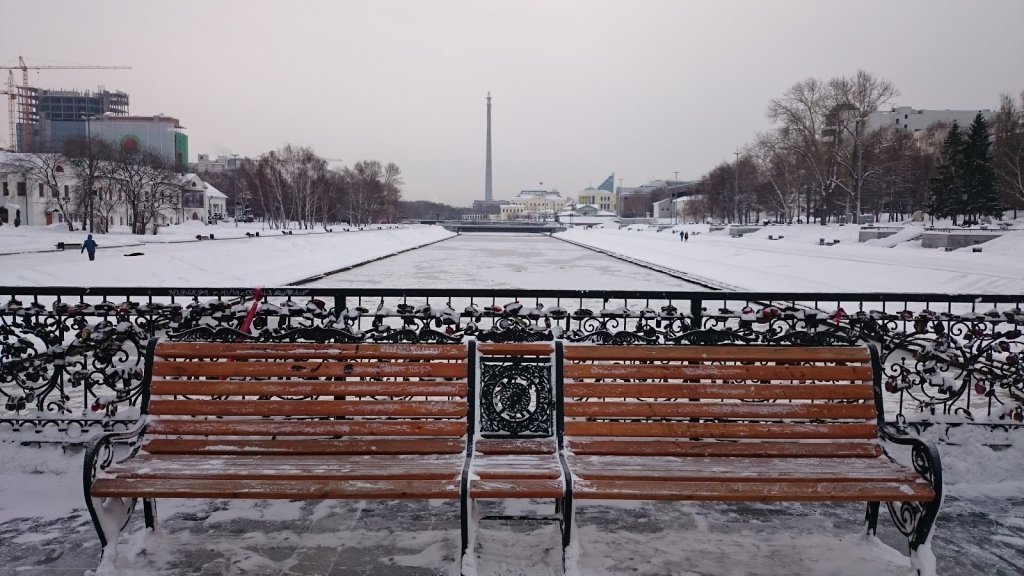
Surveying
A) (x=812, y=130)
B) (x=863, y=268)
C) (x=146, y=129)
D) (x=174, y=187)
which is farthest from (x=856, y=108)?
(x=146, y=129)

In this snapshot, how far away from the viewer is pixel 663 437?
3818mm

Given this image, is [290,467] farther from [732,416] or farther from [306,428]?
[732,416]

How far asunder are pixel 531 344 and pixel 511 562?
1157mm

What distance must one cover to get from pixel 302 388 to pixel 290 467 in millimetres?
459

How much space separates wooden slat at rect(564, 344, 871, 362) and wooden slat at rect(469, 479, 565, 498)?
2.58 feet

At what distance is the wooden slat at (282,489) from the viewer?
3.36 metres

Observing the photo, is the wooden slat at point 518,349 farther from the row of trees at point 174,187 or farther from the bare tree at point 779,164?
the bare tree at point 779,164

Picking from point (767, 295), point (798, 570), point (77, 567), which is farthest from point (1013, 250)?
point (77, 567)

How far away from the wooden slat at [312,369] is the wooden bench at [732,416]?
721 millimetres

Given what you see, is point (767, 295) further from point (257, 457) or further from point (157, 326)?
point (157, 326)

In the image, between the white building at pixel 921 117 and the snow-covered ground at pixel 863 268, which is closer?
the snow-covered ground at pixel 863 268

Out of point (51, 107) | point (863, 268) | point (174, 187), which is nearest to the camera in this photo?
point (863, 268)

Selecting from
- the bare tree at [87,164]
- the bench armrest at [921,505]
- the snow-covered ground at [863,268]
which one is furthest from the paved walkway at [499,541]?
the bare tree at [87,164]

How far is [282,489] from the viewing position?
3377 millimetres
